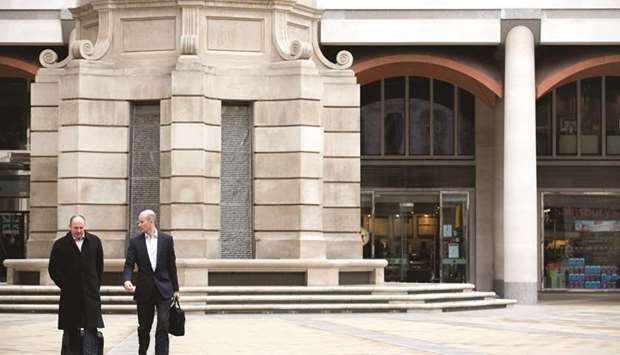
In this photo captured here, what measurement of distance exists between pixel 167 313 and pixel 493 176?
28726 mm

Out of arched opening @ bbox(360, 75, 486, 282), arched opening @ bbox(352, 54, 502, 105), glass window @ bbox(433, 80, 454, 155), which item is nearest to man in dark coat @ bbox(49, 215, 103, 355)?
arched opening @ bbox(352, 54, 502, 105)

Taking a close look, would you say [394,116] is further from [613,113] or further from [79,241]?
[79,241]

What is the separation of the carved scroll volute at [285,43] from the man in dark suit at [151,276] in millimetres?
13840

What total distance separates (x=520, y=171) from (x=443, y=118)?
315 inches

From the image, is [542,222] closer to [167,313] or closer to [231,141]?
[231,141]

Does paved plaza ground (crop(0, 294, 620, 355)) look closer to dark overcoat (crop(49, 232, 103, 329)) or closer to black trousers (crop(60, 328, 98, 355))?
black trousers (crop(60, 328, 98, 355))

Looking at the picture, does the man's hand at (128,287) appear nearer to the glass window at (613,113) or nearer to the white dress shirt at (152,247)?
the white dress shirt at (152,247)

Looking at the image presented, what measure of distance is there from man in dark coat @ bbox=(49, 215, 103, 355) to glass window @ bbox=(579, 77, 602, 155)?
31100 millimetres

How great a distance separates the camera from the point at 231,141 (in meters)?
29.8

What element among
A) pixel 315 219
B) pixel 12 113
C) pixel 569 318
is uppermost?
pixel 12 113

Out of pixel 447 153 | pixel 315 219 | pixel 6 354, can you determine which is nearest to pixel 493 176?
pixel 447 153

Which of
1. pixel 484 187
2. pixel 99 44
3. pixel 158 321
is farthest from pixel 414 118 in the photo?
pixel 158 321

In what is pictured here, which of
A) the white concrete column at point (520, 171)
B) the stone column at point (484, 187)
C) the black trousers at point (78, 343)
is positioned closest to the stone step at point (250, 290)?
the white concrete column at point (520, 171)

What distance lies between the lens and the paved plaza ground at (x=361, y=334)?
18.4 m
